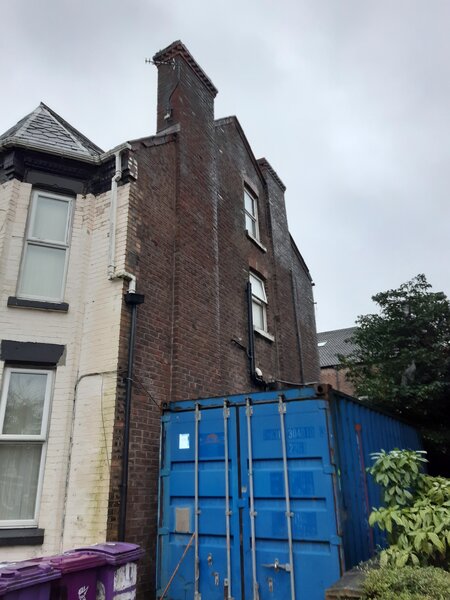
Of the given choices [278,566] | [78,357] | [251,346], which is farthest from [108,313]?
[251,346]

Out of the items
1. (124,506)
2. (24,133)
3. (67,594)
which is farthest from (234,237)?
(67,594)

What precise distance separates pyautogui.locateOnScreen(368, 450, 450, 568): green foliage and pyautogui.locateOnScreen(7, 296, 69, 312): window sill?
5131mm

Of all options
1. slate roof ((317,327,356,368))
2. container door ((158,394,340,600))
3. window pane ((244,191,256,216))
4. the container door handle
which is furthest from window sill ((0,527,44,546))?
slate roof ((317,327,356,368))

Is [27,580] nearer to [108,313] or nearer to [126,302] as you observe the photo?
[108,313]

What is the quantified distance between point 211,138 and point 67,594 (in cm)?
989

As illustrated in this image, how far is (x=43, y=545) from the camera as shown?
232 inches

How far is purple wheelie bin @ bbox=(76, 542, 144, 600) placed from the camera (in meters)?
4.65

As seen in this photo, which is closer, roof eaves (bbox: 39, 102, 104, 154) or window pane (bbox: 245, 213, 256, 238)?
roof eaves (bbox: 39, 102, 104, 154)

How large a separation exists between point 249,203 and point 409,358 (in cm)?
645

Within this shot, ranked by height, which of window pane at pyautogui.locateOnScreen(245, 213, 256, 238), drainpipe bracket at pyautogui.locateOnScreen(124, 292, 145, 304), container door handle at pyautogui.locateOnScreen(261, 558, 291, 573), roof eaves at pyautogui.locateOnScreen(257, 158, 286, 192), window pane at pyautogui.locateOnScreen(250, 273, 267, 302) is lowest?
container door handle at pyautogui.locateOnScreen(261, 558, 291, 573)

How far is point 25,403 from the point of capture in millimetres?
6480

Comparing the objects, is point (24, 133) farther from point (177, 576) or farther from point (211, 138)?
point (177, 576)

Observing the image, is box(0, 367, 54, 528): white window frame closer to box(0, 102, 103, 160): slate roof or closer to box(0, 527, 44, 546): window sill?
box(0, 527, 44, 546): window sill

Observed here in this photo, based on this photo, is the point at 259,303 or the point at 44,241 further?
the point at 259,303
